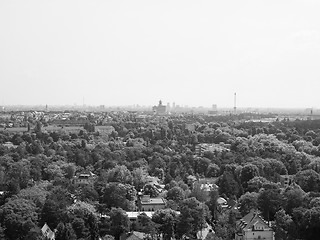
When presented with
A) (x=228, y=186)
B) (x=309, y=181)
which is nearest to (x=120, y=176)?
(x=228, y=186)

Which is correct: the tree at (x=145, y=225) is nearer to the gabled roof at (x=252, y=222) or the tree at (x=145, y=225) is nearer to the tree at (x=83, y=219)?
the tree at (x=83, y=219)

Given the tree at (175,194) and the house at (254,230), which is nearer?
the house at (254,230)

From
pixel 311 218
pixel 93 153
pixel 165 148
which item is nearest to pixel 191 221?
pixel 311 218

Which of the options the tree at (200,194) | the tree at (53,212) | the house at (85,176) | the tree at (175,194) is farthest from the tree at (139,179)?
the tree at (53,212)

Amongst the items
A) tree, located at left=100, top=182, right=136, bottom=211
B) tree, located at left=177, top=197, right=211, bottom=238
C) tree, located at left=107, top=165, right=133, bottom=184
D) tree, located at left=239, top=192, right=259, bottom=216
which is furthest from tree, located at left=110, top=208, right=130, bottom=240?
tree, located at left=107, top=165, right=133, bottom=184

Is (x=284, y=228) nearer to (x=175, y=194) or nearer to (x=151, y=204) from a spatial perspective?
(x=151, y=204)

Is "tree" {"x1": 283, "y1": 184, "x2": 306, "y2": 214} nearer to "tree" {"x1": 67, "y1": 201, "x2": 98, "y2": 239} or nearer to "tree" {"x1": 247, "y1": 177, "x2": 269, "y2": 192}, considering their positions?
"tree" {"x1": 247, "y1": 177, "x2": 269, "y2": 192}
